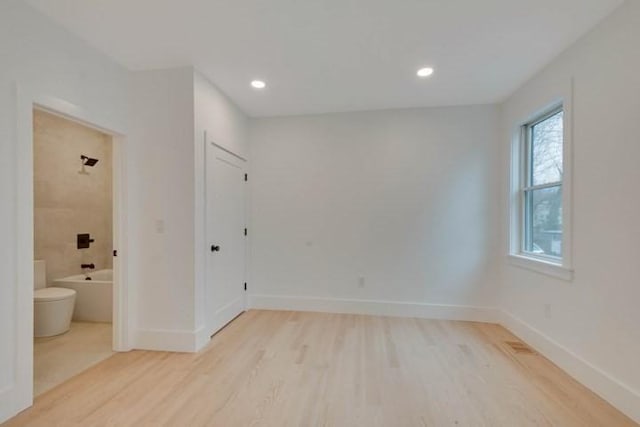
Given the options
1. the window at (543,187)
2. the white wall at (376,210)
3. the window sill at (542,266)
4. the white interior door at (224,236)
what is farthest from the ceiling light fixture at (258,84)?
the window sill at (542,266)

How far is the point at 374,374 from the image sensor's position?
7.77 ft

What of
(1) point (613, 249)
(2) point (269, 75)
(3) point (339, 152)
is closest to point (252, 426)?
(1) point (613, 249)

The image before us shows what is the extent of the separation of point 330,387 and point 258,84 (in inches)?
111

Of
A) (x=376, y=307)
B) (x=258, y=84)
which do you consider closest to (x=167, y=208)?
(x=258, y=84)

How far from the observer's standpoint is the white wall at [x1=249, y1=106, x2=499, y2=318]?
11.9 ft

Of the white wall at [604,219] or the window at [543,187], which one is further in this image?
the window at [543,187]

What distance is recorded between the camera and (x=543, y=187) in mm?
2908

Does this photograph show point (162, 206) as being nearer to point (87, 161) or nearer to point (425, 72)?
point (87, 161)

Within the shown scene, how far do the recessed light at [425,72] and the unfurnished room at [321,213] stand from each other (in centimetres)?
2

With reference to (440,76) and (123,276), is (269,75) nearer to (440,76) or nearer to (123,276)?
(440,76)

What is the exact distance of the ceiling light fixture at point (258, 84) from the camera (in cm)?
303

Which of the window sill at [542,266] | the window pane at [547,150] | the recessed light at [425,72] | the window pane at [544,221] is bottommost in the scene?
the window sill at [542,266]

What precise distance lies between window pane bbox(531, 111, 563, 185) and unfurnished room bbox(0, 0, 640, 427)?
0.03 meters

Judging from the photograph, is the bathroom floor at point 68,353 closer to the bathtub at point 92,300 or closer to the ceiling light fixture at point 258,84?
the bathtub at point 92,300
